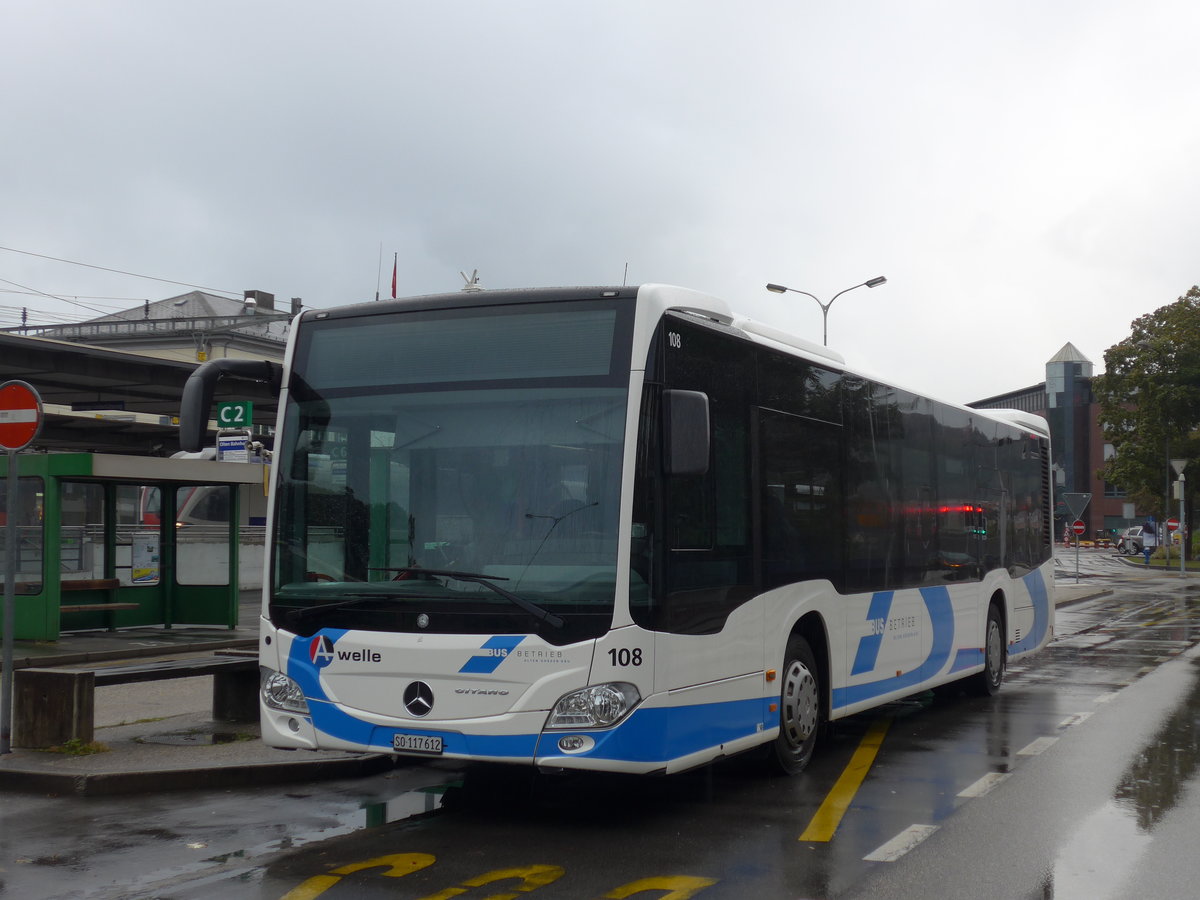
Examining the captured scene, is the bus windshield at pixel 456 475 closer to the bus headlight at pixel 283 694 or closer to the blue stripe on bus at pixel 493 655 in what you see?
the blue stripe on bus at pixel 493 655

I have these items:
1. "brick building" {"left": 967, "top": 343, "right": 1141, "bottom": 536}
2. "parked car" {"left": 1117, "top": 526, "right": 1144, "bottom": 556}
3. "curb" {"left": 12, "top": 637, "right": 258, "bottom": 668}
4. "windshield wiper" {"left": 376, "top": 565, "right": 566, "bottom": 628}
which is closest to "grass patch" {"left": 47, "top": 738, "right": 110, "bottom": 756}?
"windshield wiper" {"left": 376, "top": 565, "right": 566, "bottom": 628}

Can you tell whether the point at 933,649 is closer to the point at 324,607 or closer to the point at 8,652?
the point at 324,607

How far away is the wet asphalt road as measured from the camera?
5.93 m

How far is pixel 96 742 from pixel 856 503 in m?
5.80

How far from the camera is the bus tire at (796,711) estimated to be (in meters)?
8.30

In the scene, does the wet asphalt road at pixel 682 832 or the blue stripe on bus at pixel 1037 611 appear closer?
the wet asphalt road at pixel 682 832

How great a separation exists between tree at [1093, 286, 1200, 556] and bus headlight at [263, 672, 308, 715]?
6298cm

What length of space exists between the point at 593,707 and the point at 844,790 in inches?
94.1

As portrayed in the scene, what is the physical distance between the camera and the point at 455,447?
7.04 metres

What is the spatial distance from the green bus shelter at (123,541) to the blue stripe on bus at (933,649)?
9.38 metres

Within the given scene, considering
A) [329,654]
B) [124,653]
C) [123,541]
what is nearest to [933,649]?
[329,654]

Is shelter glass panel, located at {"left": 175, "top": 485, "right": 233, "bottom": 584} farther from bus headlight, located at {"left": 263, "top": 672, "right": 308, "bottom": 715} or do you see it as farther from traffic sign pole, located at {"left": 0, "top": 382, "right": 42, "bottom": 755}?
bus headlight, located at {"left": 263, "top": 672, "right": 308, "bottom": 715}

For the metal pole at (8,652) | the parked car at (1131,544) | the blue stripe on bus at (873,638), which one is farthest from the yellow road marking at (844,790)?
the parked car at (1131,544)

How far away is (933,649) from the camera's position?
1136cm
